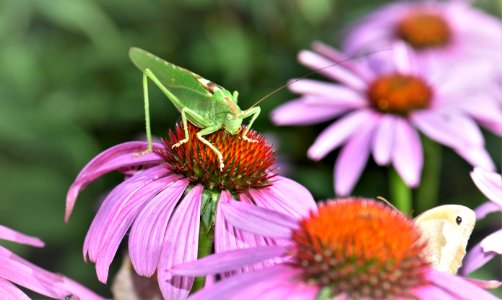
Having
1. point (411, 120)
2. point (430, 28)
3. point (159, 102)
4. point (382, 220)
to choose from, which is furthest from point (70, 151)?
point (382, 220)

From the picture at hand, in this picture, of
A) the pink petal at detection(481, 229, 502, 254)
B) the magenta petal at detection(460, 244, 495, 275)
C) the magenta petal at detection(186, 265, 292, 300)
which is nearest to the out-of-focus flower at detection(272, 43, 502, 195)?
the magenta petal at detection(460, 244, 495, 275)

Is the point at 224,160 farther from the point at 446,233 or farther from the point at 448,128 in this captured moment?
the point at 448,128

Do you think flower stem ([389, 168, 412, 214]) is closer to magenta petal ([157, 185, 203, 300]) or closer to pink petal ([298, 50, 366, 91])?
pink petal ([298, 50, 366, 91])

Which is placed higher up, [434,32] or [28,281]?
[434,32]

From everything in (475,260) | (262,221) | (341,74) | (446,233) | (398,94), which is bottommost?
(475,260)

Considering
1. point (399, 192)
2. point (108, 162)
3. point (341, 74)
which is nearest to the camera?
point (108, 162)

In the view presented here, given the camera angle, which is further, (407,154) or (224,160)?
(407,154)

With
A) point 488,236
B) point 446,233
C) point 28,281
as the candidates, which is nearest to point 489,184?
point 488,236

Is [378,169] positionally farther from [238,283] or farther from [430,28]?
[238,283]
